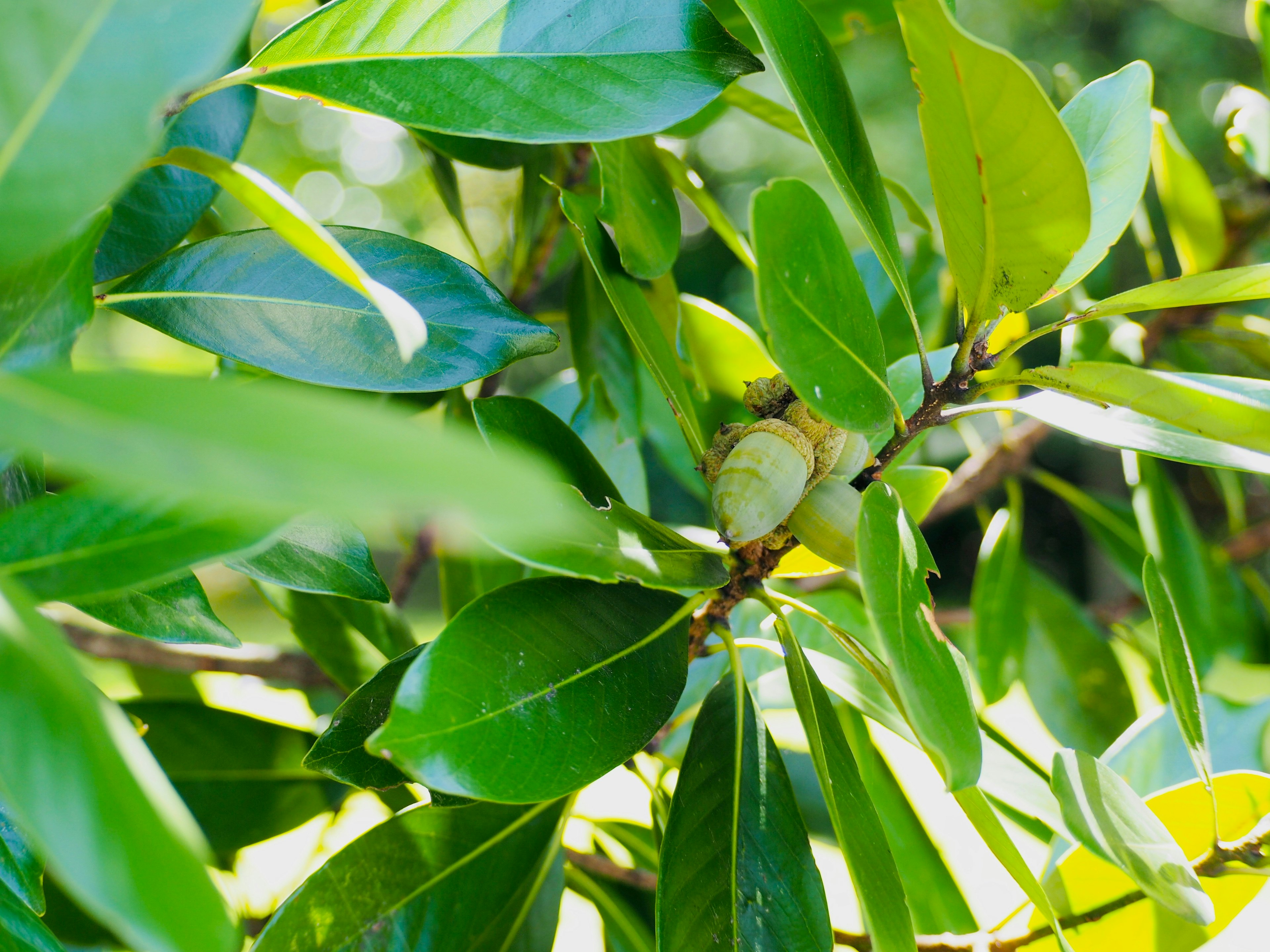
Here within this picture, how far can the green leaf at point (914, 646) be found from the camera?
0.25m

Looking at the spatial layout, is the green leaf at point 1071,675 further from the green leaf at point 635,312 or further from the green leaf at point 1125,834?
the green leaf at point 635,312

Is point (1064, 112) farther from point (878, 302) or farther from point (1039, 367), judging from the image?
point (878, 302)

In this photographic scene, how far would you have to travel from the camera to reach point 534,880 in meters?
0.41

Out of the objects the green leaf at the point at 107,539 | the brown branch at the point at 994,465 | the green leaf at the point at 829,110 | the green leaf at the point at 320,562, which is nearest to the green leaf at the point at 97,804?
the green leaf at the point at 107,539

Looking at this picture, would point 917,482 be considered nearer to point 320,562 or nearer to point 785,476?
point 785,476

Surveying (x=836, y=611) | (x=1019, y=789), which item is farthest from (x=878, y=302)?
(x=1019, y=789)

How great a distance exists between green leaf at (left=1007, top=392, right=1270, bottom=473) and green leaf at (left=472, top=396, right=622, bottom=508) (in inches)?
6.7

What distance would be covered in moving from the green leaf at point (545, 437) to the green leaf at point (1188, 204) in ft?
Answer: 1.94

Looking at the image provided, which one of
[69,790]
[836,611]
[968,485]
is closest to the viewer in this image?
[69,790]

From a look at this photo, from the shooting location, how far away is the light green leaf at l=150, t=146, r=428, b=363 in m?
0.20

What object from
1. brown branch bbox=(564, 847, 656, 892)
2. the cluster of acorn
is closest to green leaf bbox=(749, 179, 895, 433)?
the cluster of acorn

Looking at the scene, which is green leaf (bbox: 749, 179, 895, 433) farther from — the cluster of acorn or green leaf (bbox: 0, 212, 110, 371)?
green leaf (bbox: 0, 212, 110, 371)

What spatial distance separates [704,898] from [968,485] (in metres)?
0.60

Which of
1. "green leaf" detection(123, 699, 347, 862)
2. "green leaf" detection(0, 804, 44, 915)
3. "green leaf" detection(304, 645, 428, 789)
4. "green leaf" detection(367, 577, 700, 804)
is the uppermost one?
"green leaf" detection(367, 577, 700, 804)
